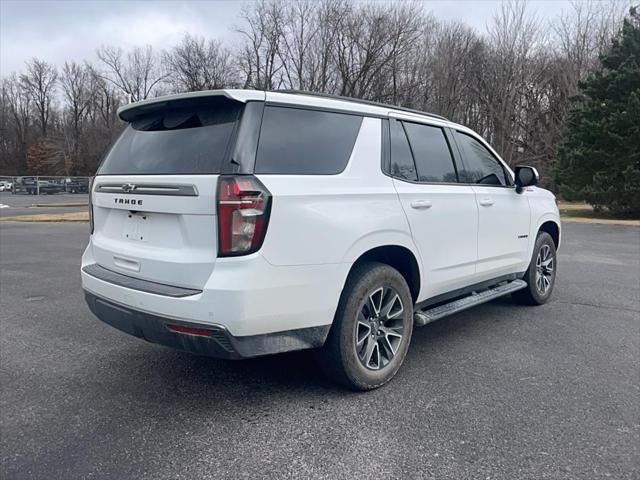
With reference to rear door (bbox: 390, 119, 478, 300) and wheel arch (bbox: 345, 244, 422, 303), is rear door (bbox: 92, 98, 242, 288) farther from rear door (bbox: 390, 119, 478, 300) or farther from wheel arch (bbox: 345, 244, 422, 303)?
rear door (bbox: 390, 119, 478, 300)

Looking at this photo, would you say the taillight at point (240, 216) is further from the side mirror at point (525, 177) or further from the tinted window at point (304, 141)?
the side mirror at point (525, 177)

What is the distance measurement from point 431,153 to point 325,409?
223 cm

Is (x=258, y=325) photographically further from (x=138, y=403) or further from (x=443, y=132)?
(x=443, y=132)

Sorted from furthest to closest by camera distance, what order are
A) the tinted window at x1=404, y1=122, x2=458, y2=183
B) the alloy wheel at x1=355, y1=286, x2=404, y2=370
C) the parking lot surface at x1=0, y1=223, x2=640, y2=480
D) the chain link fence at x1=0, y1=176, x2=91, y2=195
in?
the chain link fence at x1=0, y1=176, x2=91, y2=195
the tinted window at x1=404, y1=122, x2=458, y2=183
the alloy wheel at x1=355, y1=286, x2=404, y2=370
the parking lot surface at x1=0, y1=223, x2=640, y2=480

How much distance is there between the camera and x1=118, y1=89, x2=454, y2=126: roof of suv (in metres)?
2.77

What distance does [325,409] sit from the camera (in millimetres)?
3004

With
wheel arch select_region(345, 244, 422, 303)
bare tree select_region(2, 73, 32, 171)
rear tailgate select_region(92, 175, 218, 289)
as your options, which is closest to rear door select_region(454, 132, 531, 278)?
wheel arch select_region(345, 244, 422, 303)

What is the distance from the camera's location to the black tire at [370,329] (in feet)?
9.96

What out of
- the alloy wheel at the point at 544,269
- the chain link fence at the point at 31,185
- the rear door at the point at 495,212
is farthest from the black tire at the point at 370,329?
the chain link fence at the point at 31,185

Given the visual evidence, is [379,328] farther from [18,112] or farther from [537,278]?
[18,112]

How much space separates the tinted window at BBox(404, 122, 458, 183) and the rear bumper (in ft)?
5.35

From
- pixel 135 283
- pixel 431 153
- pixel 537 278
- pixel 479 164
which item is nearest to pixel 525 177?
pixel 479 164

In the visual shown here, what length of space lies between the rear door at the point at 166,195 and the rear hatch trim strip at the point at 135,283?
0.03m

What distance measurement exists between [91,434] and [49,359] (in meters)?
1.49
